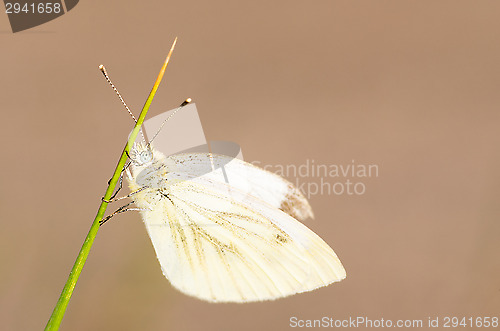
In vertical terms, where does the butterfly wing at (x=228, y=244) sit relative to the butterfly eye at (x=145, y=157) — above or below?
below

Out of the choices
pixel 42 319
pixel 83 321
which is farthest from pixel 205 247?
pixel 42 319

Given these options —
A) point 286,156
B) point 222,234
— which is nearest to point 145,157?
point 222,234

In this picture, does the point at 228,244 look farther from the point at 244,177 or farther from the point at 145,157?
the point at 145,157

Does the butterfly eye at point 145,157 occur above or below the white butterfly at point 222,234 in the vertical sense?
above

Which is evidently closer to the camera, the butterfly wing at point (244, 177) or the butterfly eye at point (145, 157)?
the butterfly eye at point (145, 157)

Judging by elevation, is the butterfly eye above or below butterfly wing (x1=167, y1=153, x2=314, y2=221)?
above

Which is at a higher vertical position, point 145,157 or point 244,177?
point 145,157
